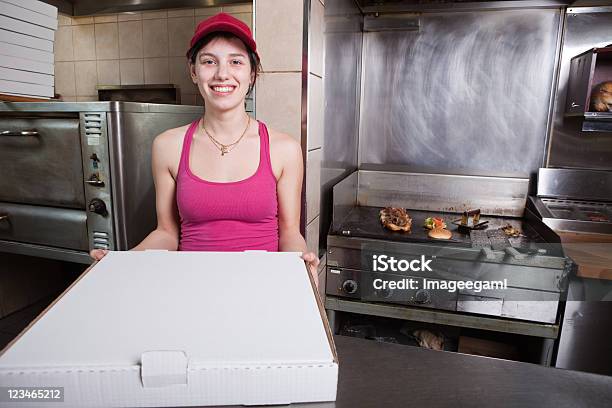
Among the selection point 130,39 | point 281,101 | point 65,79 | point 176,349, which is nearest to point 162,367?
point 176,349

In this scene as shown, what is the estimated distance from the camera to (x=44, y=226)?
1798 mm

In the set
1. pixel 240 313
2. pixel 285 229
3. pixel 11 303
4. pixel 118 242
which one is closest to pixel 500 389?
pixel 240 313

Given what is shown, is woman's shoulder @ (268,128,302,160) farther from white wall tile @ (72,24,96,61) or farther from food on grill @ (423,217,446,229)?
white wall tile @ (72,24,96,61)

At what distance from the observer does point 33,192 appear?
5.86 feet

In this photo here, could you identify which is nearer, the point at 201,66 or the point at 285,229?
A: the point at 201,66

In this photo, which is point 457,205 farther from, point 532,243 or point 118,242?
point 118,242

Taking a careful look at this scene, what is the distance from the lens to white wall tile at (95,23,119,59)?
3025mm

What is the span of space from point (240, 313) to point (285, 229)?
0.88m

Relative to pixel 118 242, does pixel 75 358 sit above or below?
above

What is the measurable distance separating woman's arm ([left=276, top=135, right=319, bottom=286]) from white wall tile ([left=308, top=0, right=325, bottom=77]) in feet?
1.51

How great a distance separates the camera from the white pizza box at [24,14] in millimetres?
1385

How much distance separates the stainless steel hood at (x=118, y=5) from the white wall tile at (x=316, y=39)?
1.10 meters

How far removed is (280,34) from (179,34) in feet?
5.19

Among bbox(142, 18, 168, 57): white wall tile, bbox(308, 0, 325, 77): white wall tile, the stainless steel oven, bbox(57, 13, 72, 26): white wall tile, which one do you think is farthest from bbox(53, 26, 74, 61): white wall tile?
bbox(308, 0, 325, 77): white wall tile
